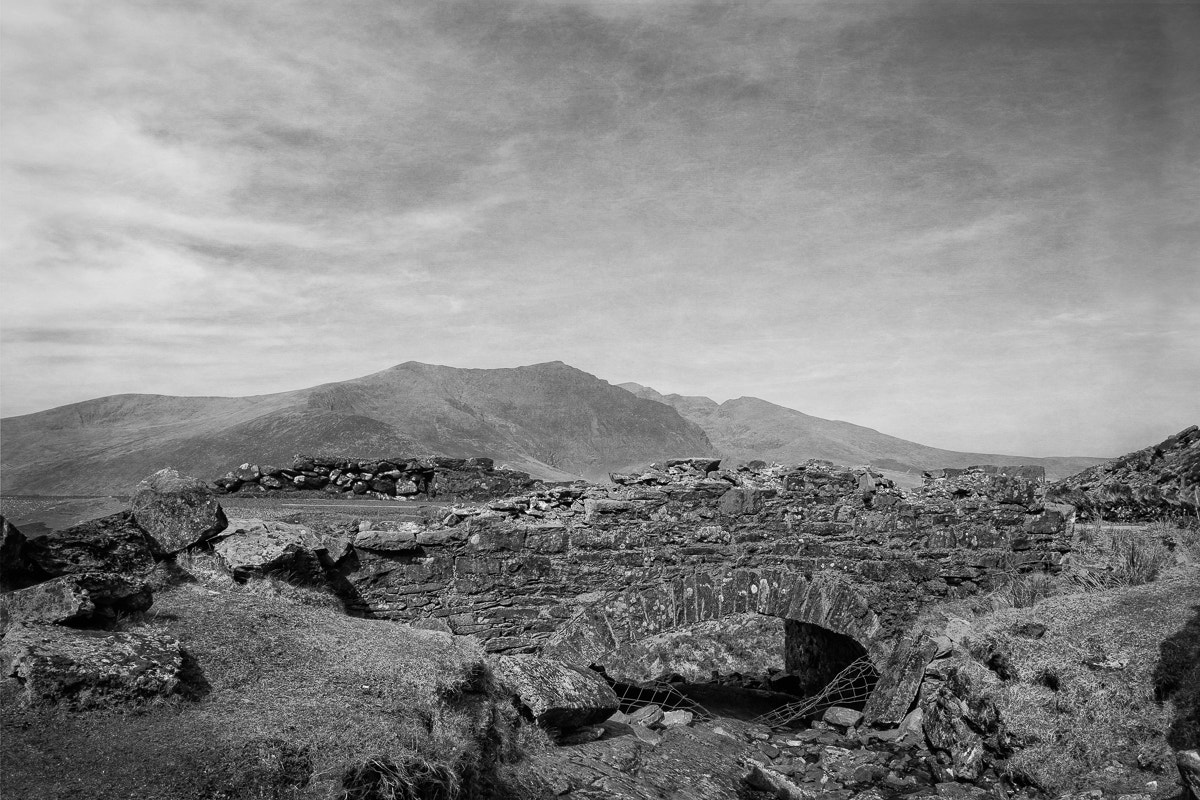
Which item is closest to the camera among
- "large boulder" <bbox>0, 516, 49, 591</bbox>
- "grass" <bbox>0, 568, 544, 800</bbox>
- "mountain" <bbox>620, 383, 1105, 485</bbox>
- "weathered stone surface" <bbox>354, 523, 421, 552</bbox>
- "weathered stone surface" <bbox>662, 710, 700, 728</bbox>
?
"grass" <bbox>0, 568, 544, 800</bbox>

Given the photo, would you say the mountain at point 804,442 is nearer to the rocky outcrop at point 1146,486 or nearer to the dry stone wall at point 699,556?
the rocky outcrop at point 1146,486

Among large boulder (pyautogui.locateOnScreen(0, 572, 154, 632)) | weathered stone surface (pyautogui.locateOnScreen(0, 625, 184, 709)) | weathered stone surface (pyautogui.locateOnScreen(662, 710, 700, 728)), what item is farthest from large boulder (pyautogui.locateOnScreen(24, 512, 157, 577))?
weathered stone surface (pyautogui.locateOnScreen(662, 710, 700, 728))

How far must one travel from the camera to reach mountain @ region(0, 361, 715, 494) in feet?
105

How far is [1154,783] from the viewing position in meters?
6.33

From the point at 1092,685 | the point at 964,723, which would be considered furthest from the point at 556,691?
the point at 1092,685

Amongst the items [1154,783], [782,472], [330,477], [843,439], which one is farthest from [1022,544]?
[843,439]

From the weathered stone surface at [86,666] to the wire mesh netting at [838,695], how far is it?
341 inches

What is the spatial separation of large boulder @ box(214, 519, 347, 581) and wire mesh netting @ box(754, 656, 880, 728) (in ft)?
23.1

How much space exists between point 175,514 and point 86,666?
3012mm

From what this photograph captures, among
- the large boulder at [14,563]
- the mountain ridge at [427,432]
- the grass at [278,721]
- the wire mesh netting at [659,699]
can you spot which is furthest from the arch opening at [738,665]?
the mountain ridge at [427,432]

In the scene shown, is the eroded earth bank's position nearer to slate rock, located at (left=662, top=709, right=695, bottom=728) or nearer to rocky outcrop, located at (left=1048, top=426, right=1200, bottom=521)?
slate rock, located at (left=662, top=709, right=695, bottom=728)

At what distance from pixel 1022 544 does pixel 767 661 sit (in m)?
7.64

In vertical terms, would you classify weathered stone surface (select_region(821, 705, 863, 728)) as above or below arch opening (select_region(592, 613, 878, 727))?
above

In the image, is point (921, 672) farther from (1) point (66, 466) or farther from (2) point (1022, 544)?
(1) point (66, 466)
